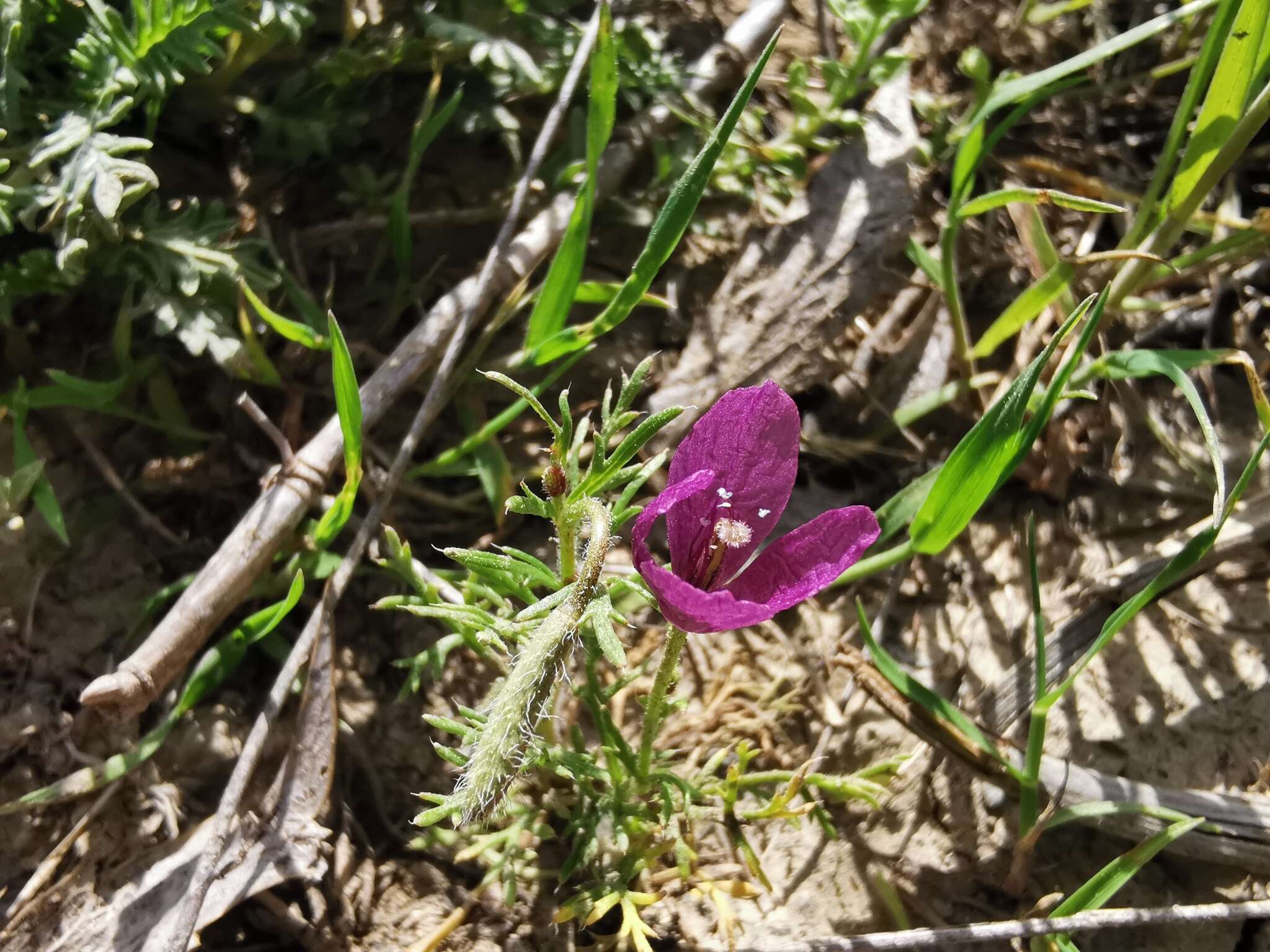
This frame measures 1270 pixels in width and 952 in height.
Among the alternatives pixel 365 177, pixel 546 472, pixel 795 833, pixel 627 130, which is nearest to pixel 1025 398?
pixel 546 472

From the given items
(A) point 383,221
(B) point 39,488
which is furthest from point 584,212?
(B) point 39,488

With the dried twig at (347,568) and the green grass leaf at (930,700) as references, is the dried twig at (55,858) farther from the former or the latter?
the green grass leaf at (930,700)

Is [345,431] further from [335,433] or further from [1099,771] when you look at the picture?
[1099,771]

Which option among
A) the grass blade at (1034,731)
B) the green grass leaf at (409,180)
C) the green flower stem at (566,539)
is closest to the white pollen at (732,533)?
the green flower stem at (566,539)

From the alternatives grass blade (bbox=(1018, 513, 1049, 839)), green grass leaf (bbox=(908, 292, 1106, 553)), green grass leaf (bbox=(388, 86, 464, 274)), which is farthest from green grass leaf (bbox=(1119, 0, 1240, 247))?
green grass leaf (bbox=(388, 86, 464, 274))

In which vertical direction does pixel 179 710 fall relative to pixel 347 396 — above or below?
below
